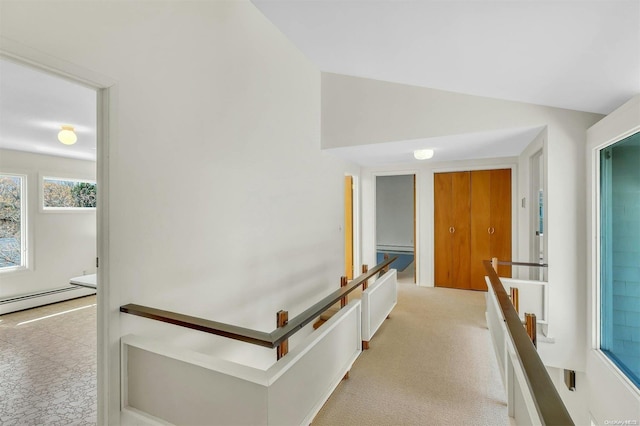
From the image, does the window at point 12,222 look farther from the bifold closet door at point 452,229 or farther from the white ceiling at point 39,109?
the bifold closet door at point 452,229

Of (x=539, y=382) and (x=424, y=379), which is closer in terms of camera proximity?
(x=539, y=382)

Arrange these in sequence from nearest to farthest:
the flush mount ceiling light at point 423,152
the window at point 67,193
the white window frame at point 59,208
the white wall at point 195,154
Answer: the white wall at point 195,154 → the flush mount ceiling light at point 423,152 → the white window frame at point 59,208 → the window at point 67,193

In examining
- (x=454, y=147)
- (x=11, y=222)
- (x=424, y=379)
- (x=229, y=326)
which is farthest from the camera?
(x=11, y=222)

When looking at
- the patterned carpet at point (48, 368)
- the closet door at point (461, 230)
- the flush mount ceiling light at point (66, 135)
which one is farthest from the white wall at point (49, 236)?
the closet door at point (461, 230)

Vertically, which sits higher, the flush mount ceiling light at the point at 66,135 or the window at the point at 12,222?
the flush mount ceiling light at the point at 66,135

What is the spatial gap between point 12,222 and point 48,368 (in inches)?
108

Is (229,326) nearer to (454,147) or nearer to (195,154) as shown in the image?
(195,154)

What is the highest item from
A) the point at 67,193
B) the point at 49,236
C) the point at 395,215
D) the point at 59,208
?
the point at 67,193

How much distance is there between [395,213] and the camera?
874 centimetres

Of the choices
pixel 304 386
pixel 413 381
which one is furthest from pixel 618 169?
pixel 304 386

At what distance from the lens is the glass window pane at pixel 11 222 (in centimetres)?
390

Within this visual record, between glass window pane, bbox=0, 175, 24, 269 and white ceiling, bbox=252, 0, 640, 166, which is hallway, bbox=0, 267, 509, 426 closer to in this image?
glass window pane, bbox=0, 175, 24, 269

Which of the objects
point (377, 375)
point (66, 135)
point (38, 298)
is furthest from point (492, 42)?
point (38, 298)

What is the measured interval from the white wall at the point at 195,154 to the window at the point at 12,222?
392 centimetres
